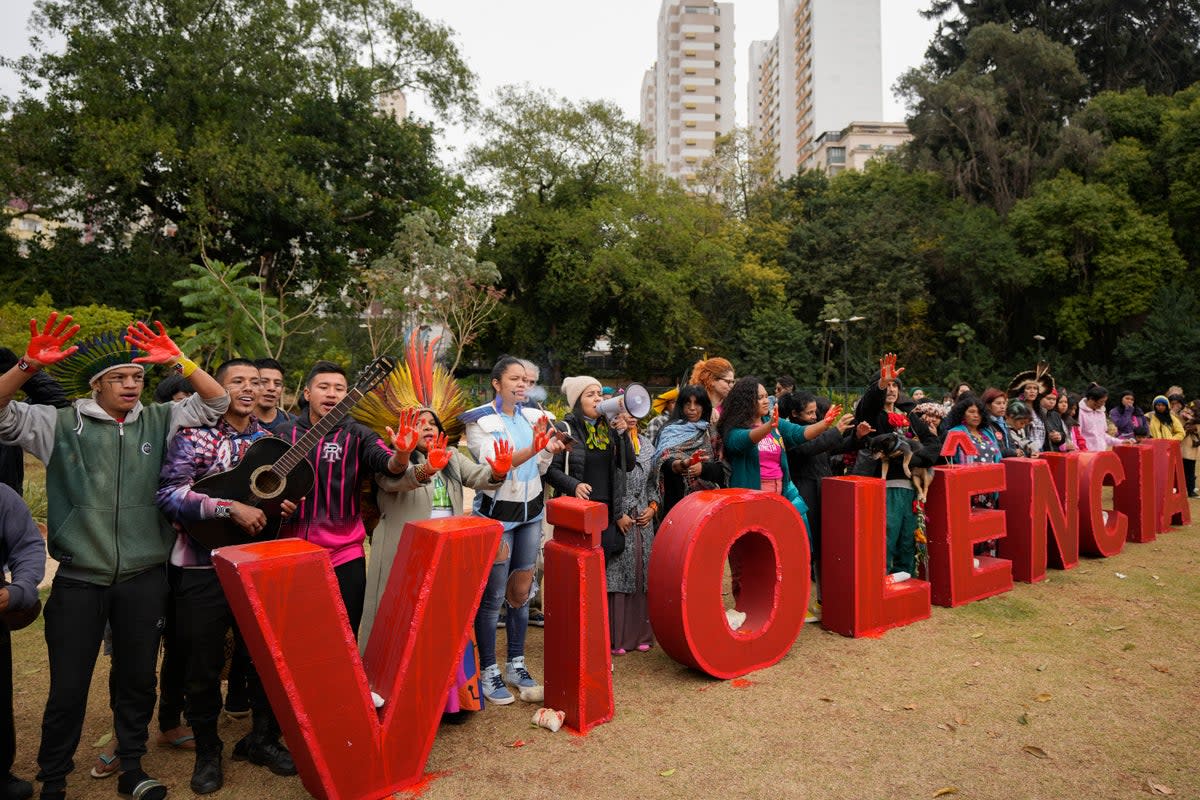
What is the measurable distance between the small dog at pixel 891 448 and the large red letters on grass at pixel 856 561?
633 mm

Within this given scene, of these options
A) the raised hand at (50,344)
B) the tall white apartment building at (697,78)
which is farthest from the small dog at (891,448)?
the tall white apartment building at (697,78)

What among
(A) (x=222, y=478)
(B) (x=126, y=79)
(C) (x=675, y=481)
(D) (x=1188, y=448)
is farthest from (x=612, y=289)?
(A) (x=222, y=478)

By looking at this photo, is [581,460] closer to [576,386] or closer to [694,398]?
[576,386]

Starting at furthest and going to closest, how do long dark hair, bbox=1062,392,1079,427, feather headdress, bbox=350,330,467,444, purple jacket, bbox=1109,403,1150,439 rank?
purple jacket, bbox=1109,403,1150,439
long dark hair, bbox=1062,392,1079,427
feather headdress, bbox=350,330,467,444

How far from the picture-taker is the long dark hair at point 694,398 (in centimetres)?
539

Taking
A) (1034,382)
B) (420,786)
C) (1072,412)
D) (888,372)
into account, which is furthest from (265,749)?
(1072,412)

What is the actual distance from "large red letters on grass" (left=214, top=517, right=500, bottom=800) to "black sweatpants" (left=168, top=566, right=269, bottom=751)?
0.55m

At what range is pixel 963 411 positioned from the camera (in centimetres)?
685

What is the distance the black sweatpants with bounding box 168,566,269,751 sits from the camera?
3.38 metres

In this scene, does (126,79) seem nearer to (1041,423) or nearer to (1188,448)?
(1041,423)

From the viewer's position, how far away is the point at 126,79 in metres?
21.2

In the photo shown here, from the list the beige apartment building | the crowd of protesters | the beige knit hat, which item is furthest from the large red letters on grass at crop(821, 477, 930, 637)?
the beige apartment building

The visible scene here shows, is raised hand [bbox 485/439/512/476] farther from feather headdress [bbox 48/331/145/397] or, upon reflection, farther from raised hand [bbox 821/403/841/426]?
raised hand [bbox 821/403/841/426]

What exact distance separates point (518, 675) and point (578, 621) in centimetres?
89
